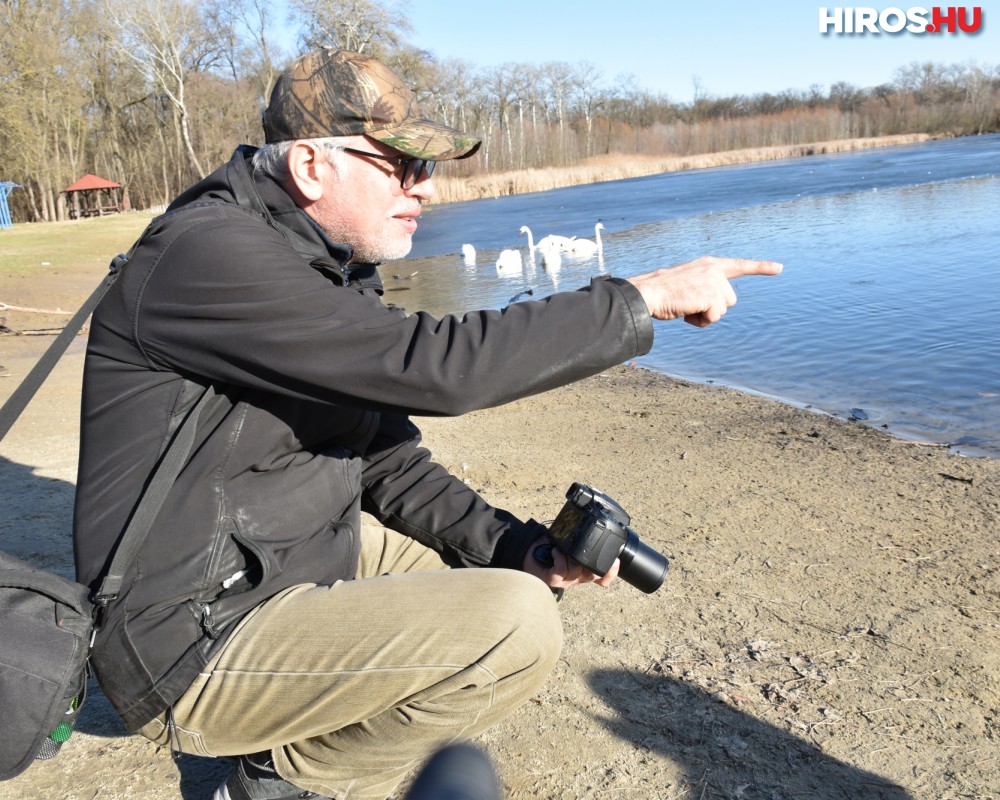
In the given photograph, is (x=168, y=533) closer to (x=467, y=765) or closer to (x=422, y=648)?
(x=422, y=648)

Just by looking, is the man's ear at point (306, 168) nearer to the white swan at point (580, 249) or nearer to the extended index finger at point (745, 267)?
the extended index finger at point (745, 267)

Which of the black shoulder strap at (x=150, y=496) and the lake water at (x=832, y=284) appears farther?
the lake water at (x=832, y=284)

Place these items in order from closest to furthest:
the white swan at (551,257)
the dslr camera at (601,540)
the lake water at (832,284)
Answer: the dslr camera at (601,540) < the lake water at (832,284) < the white swan at (551,257)

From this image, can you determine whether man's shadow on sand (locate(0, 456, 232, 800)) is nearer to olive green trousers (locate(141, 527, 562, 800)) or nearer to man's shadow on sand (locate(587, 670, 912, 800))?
olive green trousers (locate(141, 527, 562, 800))

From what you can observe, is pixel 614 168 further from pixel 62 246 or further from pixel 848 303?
pixel 848 303

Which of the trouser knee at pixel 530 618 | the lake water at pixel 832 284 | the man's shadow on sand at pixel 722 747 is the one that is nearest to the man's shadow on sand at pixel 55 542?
the trouser knee at pixel 530 618

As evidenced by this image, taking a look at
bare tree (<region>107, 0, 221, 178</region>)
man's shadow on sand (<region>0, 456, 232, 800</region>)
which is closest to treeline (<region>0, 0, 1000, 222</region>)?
bare tree (<region>107, 0, 221, 178</region>)

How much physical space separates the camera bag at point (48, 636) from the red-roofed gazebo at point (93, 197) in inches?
1838

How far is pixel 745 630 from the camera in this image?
10.7ft

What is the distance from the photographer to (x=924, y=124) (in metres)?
72.2

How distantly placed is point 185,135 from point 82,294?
38.2 meters

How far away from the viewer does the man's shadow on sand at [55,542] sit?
8.47 ft

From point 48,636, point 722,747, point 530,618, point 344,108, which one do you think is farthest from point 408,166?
point 722,747

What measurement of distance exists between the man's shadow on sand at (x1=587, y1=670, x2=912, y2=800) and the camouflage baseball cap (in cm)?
174
